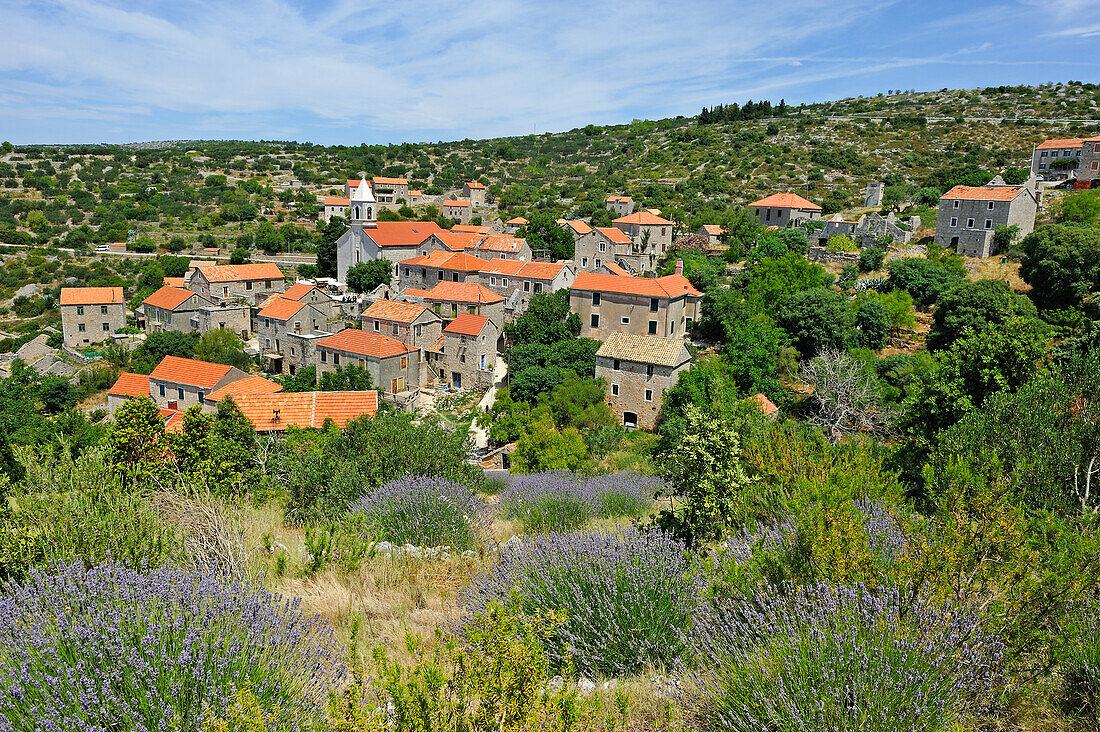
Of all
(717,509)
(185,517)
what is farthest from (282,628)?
(717,509)

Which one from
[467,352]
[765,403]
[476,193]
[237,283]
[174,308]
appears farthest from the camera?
[476,193]

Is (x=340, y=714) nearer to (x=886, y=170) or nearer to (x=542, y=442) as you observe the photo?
(x=542, y=442)

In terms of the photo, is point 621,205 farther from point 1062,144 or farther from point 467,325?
point 1062,144

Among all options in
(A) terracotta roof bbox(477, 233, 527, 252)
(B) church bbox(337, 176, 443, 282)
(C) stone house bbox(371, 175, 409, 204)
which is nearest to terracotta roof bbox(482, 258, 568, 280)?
(A) terracotta roof bbox(477, 233, 527, 252)

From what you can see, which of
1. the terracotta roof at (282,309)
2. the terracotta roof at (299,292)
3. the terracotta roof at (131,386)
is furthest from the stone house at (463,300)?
the terracotta roof at (131,386)

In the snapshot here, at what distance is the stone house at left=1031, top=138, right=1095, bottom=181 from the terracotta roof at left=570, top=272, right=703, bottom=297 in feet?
114

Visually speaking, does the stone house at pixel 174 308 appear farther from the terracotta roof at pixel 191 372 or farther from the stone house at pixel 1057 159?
the stone house at pixel 1057 159

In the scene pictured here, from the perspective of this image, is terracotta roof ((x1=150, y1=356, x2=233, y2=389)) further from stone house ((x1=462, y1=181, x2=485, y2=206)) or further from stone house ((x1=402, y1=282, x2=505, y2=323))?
stone house ((x1=462, y1=181, x2=485, y2=206))

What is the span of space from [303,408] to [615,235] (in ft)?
93.1

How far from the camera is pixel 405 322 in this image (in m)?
37.3

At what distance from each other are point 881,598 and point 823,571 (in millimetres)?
470

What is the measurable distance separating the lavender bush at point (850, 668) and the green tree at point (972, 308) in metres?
28.9

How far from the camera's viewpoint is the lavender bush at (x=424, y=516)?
7480 mm

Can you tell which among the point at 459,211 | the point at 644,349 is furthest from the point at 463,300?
A: the point at 459,211
